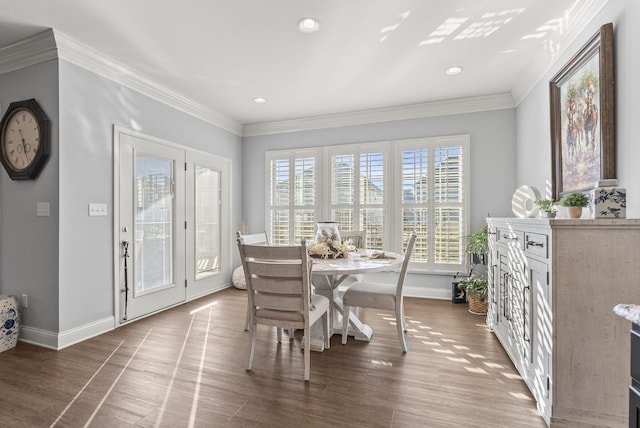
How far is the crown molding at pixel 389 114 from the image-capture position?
4.09m

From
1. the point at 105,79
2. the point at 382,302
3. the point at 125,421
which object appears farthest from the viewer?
the point at 105,79

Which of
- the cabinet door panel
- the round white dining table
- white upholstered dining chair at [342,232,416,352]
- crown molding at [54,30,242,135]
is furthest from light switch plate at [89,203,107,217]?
the cabinet door panel

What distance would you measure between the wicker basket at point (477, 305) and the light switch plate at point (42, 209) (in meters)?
4.31

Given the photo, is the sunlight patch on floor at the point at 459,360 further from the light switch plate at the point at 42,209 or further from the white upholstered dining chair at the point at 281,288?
the light switch plate at the point at 42,209

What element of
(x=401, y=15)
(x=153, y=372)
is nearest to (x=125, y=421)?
(x=153, y=372)

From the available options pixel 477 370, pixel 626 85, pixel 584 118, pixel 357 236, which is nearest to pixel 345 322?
pixel 477 370

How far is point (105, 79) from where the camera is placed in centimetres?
312

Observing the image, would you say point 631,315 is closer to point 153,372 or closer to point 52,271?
point 153,372

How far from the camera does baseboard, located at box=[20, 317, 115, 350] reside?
2.74 m

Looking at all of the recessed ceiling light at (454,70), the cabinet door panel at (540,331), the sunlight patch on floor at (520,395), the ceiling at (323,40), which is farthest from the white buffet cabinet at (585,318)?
the recessed ceiling light at (454,70)

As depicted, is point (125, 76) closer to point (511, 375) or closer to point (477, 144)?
point (477, 144)

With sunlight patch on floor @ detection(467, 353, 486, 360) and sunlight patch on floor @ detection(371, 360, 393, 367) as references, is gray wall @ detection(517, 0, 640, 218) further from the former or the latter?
sunlight patch on floor @ detection(371, 360, 393, 367)

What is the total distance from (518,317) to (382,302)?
0.97 meters

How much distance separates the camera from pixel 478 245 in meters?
3.81
